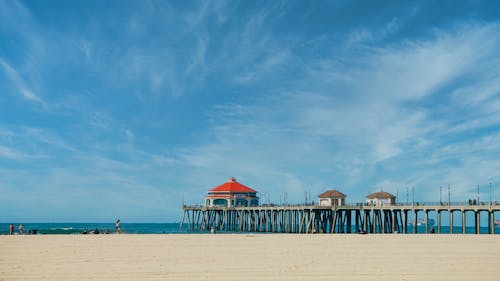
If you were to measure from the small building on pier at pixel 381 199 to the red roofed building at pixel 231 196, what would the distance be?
23423 mm

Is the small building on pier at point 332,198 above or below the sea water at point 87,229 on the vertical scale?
above

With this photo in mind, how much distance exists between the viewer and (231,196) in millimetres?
75125

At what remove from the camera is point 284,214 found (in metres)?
61.8

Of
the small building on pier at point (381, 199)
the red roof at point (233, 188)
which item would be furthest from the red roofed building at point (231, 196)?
the small building on pier at point (381, 199)

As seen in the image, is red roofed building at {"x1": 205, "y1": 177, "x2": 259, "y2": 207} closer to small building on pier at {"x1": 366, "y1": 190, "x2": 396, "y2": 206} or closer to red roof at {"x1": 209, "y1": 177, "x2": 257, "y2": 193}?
red roof at {"x1": 209, "y1": 177, "x2": 257, "y2": 193}

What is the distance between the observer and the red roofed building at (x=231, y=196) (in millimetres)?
75062

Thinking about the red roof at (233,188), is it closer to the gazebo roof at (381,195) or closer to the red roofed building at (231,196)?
the red roofed building at (231,196)

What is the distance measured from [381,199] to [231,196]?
2624 centimetres

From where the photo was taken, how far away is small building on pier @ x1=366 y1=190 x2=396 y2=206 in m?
55.5
